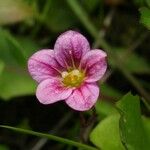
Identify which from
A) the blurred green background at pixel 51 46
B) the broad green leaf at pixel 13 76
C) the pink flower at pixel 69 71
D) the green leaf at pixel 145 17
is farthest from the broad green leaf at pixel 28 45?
the green leaf at pixel 145 17

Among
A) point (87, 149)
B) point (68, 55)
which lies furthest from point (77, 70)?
point (87, 149)

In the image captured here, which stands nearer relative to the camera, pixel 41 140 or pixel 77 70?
pixel 77 70

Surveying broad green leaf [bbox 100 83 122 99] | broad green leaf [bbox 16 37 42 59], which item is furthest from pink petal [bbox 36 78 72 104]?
broad green leaf [bbox 16 37 42 59]

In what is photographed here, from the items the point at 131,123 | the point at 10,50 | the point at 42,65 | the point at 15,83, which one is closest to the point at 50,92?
the point at 42,65

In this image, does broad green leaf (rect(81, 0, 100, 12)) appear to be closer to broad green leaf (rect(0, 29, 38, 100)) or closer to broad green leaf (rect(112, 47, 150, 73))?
broad green leaf (rect(112, 47, 150, 73))

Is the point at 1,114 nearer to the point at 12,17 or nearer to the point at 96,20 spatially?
the point at 12,17

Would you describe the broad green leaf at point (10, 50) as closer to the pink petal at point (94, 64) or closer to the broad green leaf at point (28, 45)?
the broad green leaf at point (28, 45)

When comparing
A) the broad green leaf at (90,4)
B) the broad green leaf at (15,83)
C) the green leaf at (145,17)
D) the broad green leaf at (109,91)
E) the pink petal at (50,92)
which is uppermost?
the green leaf at (145,17)
